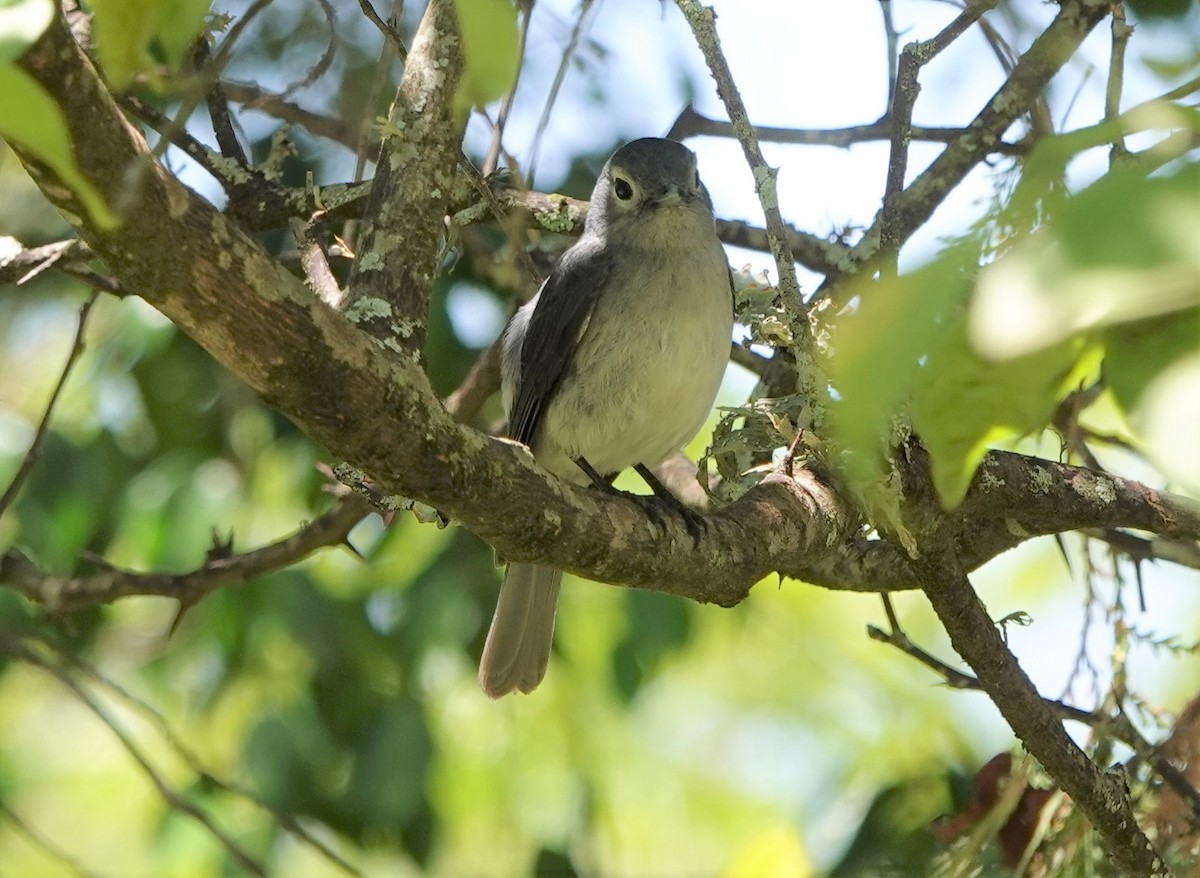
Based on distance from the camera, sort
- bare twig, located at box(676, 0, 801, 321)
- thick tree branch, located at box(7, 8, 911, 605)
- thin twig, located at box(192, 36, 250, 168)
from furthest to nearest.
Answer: thin twig, located at box(192, 36, 250, 168) < bare twig, located at box(676, 0, 801, 321) < thick tree branch, located at box(7, 8, 911, 605)

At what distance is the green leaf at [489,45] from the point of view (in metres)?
0.94

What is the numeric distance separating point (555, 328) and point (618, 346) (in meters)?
0.19

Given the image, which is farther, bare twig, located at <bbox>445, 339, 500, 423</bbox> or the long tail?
bare twig, located at <bbox>445, 339, 500, 423</bbox>

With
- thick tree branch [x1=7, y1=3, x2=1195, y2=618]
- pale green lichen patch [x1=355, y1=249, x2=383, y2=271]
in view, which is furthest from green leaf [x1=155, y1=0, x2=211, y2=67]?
pale green lichen patch [x1=355, y1=249, x2=383, y2=271]

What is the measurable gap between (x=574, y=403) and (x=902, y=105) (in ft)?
4.52

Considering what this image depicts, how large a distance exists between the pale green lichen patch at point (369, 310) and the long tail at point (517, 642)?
4.78 feet

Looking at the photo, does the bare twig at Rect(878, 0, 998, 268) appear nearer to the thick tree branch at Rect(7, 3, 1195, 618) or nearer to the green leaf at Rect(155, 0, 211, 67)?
the thick tree branch at Rect(7, 3, 1195, 618)

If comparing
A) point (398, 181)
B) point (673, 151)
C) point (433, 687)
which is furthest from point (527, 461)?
point (433, 687)

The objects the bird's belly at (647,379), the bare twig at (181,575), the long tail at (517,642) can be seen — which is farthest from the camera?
the long tail at (517,642)

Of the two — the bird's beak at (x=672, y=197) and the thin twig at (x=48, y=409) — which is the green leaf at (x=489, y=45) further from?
the bird's beak at (x=672, y=197)

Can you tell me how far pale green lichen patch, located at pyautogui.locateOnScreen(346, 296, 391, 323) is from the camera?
8.44 feet

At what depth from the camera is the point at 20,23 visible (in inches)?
35.0

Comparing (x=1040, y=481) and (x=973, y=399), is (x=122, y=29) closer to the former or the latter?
(x=973, y=399)

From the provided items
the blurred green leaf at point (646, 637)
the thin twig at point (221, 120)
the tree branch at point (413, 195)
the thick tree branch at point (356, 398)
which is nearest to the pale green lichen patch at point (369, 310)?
the tree branch at point (413, 195)
